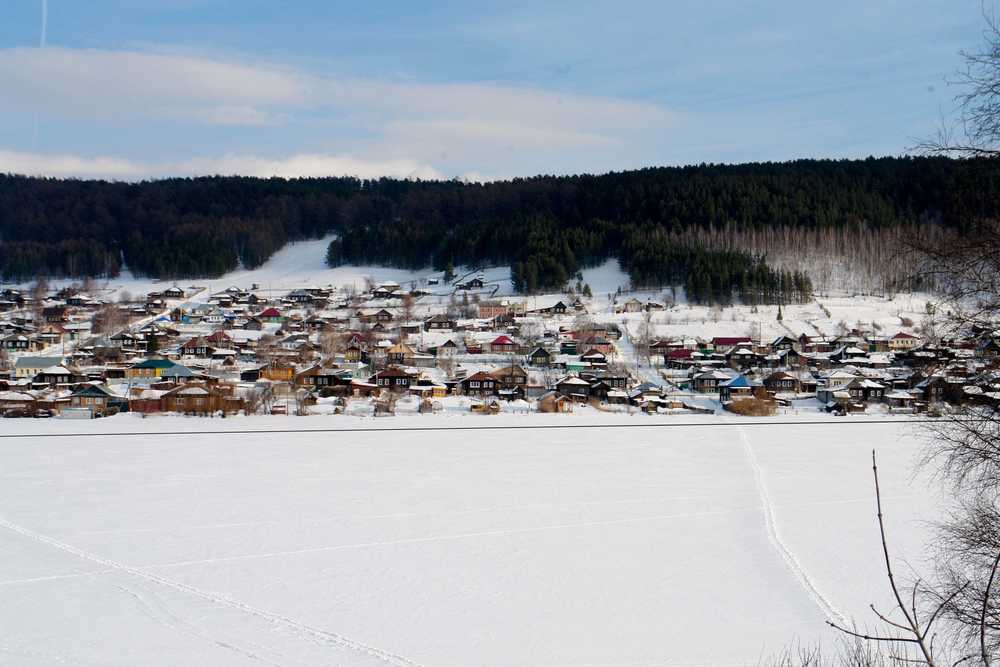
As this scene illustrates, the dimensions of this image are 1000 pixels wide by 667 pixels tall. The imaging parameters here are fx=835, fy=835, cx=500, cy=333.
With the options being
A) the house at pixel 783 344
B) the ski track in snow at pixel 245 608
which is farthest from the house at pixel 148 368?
the house at pixel 783 344

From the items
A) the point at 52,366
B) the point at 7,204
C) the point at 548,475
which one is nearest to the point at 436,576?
the point at 548,475

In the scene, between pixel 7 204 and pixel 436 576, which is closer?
pixel 436 576

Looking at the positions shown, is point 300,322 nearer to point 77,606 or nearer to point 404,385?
point 404,385

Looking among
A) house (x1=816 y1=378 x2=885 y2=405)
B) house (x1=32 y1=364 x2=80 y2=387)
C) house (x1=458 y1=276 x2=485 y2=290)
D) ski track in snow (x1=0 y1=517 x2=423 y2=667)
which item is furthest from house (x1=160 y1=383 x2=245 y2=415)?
house (x1=458 y1=276 x2=485 y2=290)

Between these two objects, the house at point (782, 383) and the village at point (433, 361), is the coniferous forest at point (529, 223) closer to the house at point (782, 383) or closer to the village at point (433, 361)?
the village at point (433, 361)

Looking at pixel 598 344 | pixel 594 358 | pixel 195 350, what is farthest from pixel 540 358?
pixel 195 350
